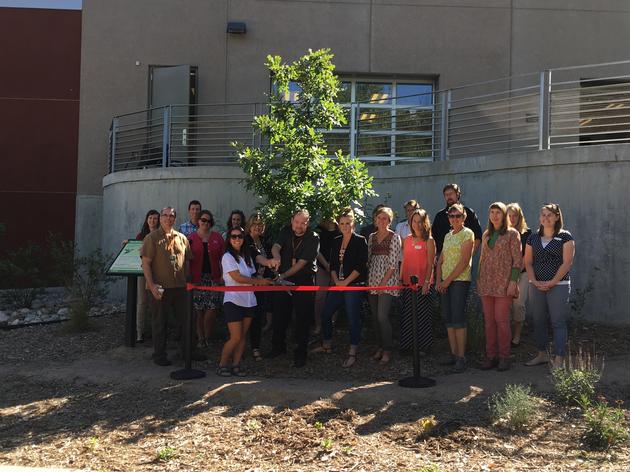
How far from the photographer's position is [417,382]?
6922mm

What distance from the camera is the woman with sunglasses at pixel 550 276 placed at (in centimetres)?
733

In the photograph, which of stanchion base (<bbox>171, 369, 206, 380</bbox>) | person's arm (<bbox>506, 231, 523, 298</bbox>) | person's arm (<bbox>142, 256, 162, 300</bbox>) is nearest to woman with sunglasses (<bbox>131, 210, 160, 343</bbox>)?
person's arm (<bbox>142, 256, 162, 300</bbox>)

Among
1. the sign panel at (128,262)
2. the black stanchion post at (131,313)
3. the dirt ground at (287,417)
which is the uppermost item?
the sign panel at (128,262)

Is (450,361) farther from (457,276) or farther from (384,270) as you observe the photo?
(384,270)

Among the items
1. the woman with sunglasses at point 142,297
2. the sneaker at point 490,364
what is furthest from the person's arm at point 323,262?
the woman with sunglasses at point 142,297

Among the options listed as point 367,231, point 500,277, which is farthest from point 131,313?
point 500,277

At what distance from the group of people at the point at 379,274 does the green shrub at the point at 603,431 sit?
5.91 feet

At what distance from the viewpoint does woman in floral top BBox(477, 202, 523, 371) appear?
7.38 meters

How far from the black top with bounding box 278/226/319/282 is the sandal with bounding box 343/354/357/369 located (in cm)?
106

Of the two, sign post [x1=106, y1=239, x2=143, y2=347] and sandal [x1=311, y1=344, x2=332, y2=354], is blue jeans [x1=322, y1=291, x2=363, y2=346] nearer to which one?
sandal [x1=311, y1=344, x2=332, y2=354]

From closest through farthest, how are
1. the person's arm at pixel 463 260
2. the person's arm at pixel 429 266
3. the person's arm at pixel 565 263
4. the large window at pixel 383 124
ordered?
the person's arm at pixel 565 263, the person's arm at pixel 463 260, the person's arm at pixel 429 266, the large window at pixel 383 124

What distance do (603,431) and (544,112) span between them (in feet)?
19.9

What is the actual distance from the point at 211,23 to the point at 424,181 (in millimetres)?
6864

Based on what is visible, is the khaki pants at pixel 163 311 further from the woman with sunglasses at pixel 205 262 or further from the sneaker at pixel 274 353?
the sneaker at pixel 274 353
